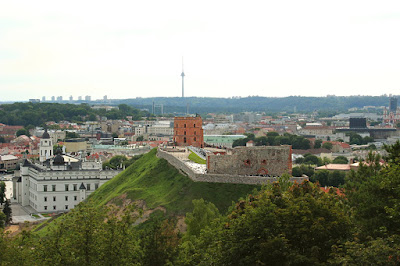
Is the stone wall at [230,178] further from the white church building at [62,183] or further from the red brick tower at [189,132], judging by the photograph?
the red brick tower at [189,132]

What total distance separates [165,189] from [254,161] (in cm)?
797

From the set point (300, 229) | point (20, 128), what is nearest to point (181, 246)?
point (300, 229)

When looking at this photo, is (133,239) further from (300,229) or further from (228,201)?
(228,201)

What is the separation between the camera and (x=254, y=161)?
48.2 metres

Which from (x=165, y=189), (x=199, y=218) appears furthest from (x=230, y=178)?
(x=199, y=218)

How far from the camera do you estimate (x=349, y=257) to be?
21641mm

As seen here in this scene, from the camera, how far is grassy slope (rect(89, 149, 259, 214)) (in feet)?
148

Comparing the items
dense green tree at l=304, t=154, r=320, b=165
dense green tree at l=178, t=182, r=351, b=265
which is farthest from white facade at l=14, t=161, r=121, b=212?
dense green tree at l=178, t=182, r=351, b=265

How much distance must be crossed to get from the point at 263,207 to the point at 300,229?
179cm

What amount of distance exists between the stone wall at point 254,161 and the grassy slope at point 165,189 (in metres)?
2.56

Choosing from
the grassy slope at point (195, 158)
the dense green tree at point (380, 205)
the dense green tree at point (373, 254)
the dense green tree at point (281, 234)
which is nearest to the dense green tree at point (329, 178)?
the grassy slope at point (195, 158)

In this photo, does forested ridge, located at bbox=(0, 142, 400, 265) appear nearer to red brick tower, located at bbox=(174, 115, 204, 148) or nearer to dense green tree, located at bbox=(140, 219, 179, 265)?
dense green tree, located at bbox=(140, 219, 179, 265)

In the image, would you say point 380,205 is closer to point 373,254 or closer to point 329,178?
point 373,254

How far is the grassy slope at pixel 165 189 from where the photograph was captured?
148ft
